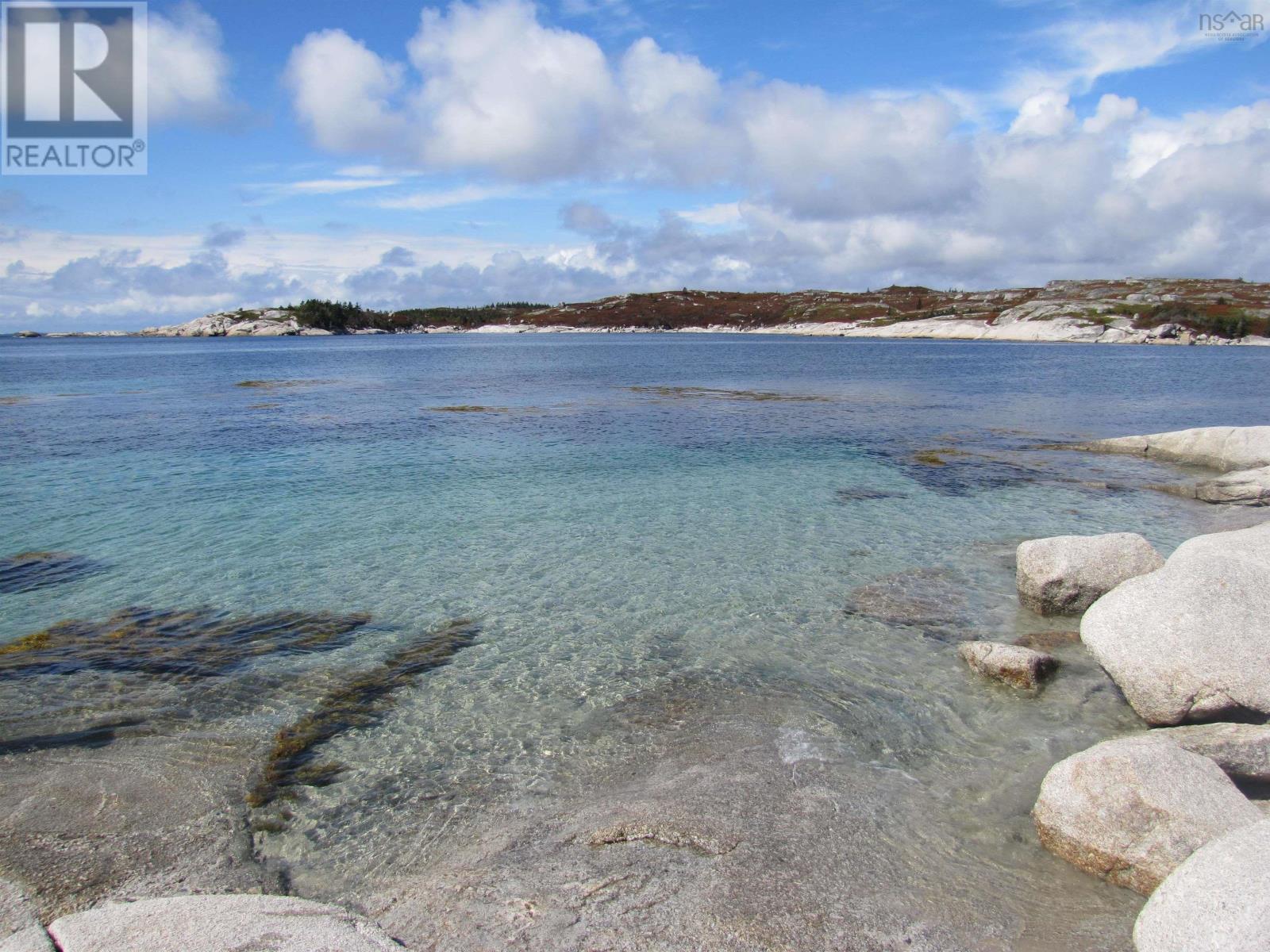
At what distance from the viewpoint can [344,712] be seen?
1024cm

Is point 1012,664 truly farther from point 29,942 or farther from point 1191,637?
point 29,942

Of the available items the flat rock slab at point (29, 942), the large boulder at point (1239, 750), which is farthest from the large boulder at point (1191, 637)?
the flat rock slab at point (29, 942)

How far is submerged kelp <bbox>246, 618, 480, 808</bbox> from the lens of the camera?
28.7ft

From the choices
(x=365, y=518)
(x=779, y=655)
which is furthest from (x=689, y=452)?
(x=779, y=655)

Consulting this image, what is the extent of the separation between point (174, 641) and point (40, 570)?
6096 mm

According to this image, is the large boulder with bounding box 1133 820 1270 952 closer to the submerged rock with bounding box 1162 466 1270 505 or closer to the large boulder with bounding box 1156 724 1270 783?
the large boulder with bounding box 1156 724 1270 783

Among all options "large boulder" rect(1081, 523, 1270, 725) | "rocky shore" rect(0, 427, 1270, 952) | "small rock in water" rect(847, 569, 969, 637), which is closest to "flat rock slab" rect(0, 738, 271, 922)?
"rocky shore" rect(0, 427, 1270, 952)

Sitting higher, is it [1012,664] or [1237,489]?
[1237,489]

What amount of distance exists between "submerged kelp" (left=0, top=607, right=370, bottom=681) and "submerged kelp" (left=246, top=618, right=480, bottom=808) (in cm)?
152

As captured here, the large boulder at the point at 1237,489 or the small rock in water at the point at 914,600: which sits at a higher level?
the large boulder at the point at 1237,489

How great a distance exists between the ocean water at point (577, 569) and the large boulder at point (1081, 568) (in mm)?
608

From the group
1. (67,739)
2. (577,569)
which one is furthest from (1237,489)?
(67,739)

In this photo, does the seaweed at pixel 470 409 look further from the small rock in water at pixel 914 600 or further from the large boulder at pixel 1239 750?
the large boulder at pixel 1239 750

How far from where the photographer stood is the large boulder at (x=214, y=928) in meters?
5.45
